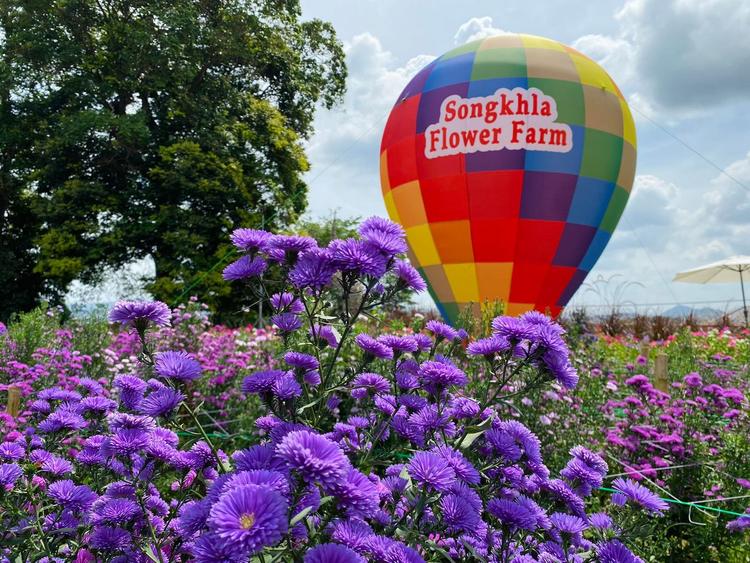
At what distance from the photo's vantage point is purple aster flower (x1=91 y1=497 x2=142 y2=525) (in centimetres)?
176

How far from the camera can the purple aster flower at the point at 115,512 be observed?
1.76 meters

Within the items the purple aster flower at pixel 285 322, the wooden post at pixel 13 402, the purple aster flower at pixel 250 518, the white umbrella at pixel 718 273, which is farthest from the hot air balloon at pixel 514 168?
the white umbrella at pixel 718 273

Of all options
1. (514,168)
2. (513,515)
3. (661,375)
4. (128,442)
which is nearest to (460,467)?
(513,515)

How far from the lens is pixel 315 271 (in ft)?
5.87

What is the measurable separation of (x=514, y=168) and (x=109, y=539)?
9.92 m

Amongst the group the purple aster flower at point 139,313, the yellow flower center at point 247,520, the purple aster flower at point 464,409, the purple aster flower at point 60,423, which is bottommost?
the purple aster flower at point 60,423

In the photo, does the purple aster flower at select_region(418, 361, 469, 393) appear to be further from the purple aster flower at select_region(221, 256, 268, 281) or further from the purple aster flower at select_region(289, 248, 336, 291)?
the purple aster flower at select_region(221, 256, 268, 281)

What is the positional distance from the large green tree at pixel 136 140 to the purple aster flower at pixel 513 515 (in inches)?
616

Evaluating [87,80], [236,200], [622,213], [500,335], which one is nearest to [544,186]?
[622,213]

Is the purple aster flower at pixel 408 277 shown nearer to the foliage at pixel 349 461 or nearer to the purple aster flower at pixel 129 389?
the foliage at pixel 349 461

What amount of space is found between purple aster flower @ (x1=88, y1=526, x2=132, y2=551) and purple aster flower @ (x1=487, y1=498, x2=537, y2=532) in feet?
3.86

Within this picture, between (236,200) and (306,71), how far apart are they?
6.70 m

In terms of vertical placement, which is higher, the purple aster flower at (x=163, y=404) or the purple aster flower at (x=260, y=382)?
the purple aster flower at (x=260, y=382)

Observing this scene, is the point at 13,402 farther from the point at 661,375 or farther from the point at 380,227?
the point at 661,375
